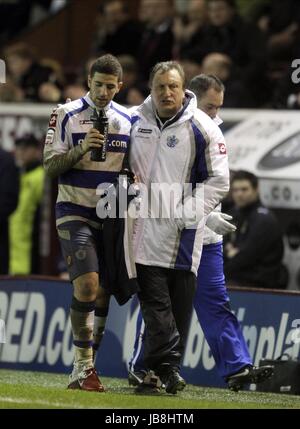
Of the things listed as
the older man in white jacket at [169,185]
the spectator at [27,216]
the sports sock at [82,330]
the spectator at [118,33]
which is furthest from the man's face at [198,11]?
the sports sock at [82,330]

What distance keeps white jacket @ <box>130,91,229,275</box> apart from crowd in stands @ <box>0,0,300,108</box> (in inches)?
238

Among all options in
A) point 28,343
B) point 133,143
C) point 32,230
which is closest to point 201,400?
point 133,143

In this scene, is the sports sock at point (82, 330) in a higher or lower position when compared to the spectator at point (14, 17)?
lower

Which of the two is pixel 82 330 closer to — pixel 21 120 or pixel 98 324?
pixel 98 324

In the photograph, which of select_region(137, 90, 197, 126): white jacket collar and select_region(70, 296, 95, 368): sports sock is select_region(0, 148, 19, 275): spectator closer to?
select_region(137, 90, 197, 126): white jacket collar

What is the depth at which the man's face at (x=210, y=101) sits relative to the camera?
1198cm

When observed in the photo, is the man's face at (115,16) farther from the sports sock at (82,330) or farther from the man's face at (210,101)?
the sports sock at (82,330)

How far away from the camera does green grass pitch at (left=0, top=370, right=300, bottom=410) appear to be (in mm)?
10094

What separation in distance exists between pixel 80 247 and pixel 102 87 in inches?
46.9

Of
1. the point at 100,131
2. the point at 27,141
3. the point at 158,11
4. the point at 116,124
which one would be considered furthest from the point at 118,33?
the point at 100,131

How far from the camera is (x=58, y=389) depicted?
11.1 m

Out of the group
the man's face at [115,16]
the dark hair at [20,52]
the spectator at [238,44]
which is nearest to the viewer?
the spectator at [238,44]

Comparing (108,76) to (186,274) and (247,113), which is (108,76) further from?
(247,113)

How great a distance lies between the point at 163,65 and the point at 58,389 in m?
2.51
